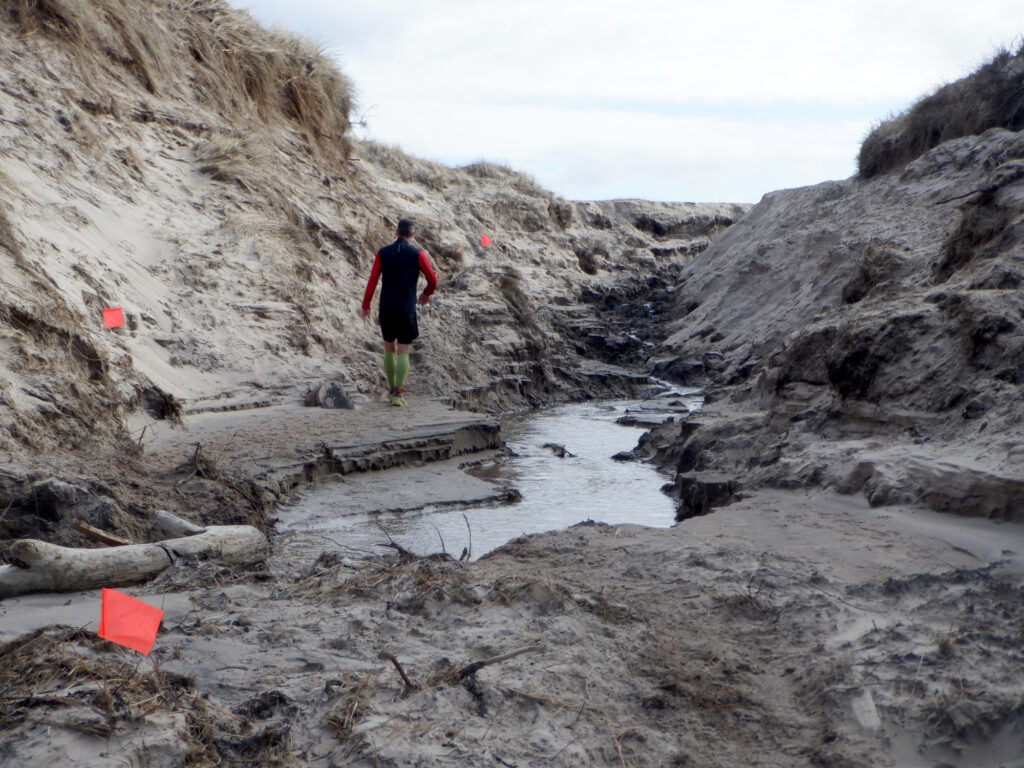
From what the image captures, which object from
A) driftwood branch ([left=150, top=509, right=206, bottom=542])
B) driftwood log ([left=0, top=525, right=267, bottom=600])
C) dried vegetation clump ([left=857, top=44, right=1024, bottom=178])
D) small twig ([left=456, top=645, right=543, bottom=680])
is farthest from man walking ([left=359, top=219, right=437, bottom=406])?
dried vegetation clump ([left=857, top=44, right=1024, bottom=178])

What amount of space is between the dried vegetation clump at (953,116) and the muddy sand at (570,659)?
10565 millimetres

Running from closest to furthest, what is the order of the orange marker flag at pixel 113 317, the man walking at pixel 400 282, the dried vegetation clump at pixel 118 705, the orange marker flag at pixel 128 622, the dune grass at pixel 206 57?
the dried vegetation clump at pixel 118 705
the orange marker flag at pixel 128 622
the orange marker flag at pixel 113 317
the man walking at pixel 400 282
the dune grass at pixel 206 57

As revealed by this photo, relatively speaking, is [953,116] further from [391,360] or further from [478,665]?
[478,665]

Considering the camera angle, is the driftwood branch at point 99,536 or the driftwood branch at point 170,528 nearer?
the driftwood branch at point 99,536

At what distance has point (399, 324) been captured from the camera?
8727 millimetres

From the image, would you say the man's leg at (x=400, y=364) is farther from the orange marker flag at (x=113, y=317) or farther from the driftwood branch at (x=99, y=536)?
the driftwood branch at (x=99, y=536)

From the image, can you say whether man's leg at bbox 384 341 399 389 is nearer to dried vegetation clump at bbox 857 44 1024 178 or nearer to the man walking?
the man walking

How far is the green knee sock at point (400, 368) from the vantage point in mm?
9138

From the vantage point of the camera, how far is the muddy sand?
8.14 feet

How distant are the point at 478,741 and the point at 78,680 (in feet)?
3.86

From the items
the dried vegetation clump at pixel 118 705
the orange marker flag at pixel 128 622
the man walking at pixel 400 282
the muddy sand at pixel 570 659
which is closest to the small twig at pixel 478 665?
the muddy sand at pixel 570 659

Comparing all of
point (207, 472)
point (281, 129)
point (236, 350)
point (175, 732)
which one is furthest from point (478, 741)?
point (281, 129)

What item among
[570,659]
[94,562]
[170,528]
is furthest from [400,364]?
[570,659]

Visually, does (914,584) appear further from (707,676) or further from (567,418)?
(567,418)
